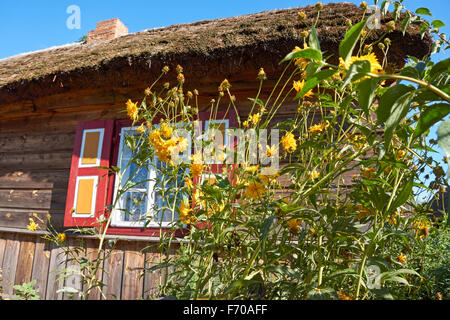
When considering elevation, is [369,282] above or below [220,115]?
below

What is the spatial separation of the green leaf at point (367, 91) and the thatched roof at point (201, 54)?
8.46ft

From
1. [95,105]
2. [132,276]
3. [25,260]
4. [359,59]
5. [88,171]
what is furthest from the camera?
[95,105]

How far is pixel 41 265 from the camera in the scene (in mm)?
3562

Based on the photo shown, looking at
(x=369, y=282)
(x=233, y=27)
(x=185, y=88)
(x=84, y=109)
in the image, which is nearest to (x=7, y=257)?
(x=84, y=109)

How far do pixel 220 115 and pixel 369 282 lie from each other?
254 cm

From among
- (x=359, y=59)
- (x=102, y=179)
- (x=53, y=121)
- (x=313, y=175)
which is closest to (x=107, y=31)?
(x=53, y=121)

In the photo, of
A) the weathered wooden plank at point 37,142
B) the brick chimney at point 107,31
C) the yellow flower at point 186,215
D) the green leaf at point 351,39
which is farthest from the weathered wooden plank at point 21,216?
the green leaf at point 351,39

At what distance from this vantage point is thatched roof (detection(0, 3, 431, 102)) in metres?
2.91

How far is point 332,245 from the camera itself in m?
0.89

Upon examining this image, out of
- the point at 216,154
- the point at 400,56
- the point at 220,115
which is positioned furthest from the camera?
the point at 220,115

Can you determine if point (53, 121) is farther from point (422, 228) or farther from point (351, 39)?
point (351, 39)

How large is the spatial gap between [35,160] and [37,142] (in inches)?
8.8

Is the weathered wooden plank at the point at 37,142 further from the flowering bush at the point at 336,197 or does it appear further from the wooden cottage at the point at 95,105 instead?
the flowering bush at the point at 336,197
